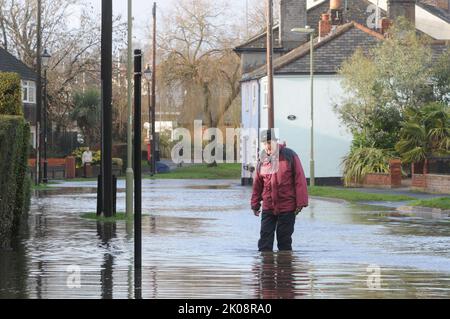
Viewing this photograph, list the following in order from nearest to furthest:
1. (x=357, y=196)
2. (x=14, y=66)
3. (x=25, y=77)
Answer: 1. (x=357, y=196)
2. (x=14, y=66)
3. (x=25, y=77)

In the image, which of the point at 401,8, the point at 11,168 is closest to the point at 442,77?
the point at 401,8

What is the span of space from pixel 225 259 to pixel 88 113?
199ft

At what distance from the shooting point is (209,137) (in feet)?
272

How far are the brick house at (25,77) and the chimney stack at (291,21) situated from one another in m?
15.9

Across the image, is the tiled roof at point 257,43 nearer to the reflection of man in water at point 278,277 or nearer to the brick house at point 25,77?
the brick house at point 25,77

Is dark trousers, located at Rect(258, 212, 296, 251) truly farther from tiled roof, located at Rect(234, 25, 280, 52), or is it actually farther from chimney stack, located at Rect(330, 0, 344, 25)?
tiled roof, located at Rect(234, 25, 280, 52)

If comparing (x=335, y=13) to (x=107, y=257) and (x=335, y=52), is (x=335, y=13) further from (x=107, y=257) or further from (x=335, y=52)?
(x=107, y=257)

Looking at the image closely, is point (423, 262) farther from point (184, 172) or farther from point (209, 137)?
point (209, 137)

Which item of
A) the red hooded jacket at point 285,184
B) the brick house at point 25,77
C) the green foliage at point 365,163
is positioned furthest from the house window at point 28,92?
the red hooded jacket at point 285,184

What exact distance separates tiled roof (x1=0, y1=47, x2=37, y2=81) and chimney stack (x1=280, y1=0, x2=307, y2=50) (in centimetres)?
1587

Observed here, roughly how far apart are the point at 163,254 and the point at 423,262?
3822 millimetres

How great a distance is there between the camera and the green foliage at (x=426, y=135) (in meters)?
46.6

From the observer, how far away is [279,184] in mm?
16062

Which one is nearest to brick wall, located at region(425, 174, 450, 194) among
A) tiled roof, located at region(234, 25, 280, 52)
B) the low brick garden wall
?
the low brick garden wall
